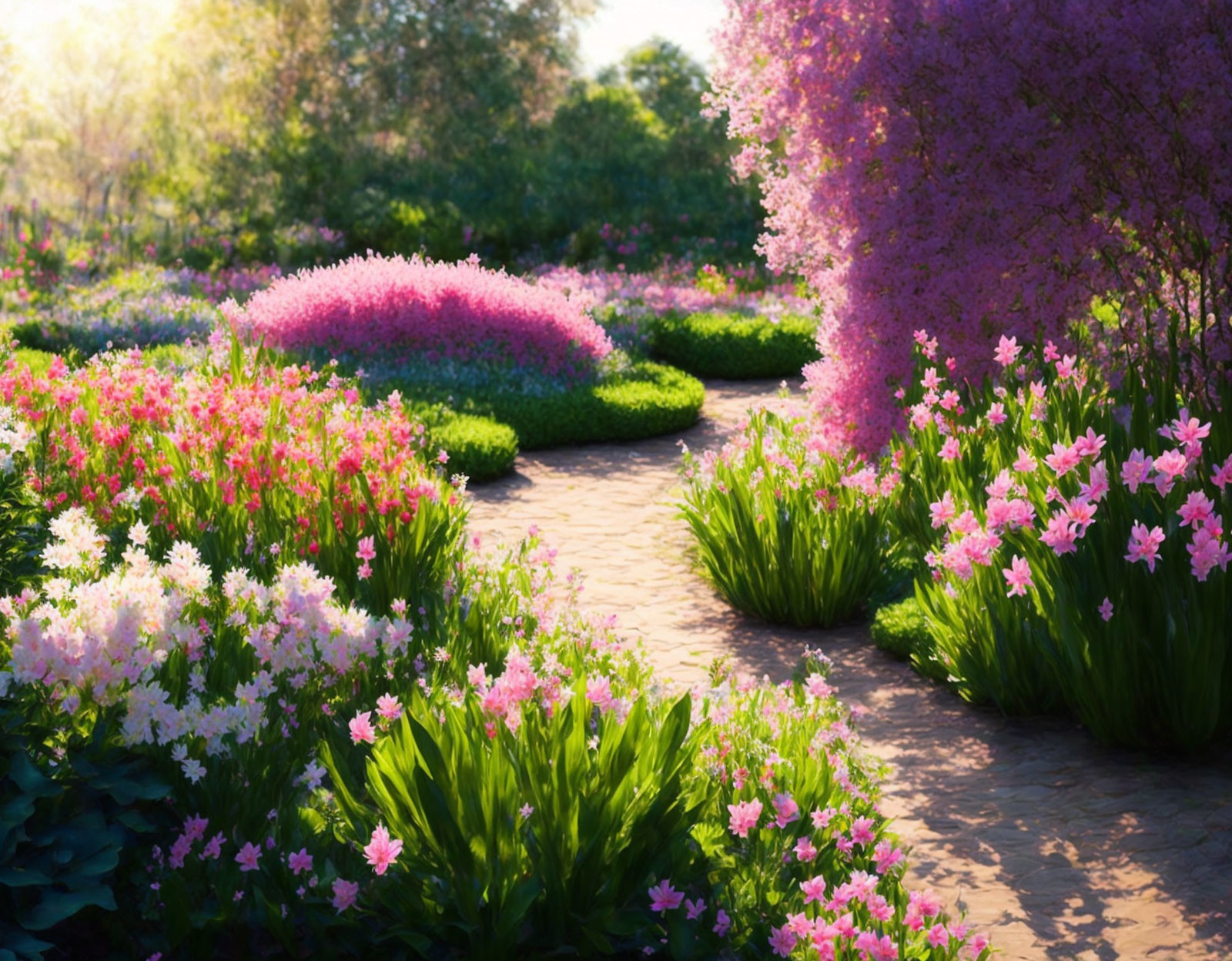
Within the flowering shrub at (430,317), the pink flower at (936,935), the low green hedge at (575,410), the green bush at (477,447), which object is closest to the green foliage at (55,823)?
the pink flower at (936,935)

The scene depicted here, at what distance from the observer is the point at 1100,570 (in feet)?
16.9

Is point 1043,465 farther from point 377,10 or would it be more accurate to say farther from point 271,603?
point 377,10

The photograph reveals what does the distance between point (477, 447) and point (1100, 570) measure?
6373 mm

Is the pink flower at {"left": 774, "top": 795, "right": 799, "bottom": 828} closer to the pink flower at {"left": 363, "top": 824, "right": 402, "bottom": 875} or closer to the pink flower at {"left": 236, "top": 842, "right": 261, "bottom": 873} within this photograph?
the pink flower at {"left": 363, "top": 824, "right": 402, "bottom": 875}

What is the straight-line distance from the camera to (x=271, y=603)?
4711mm

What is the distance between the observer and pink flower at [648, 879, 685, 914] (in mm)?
3558

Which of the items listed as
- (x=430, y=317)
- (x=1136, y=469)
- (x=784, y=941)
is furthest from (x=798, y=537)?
(x=430, y=317)

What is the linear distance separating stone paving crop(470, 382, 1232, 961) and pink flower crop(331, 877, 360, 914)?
82.1 inches

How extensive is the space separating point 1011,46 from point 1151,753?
4235 mm

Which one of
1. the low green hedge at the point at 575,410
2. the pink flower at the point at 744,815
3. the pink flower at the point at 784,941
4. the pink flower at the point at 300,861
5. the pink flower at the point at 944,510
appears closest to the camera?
the pink flower at the point at 784,941

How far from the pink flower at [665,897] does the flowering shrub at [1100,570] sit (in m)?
1.75

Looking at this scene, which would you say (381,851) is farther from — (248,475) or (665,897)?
(248,475)

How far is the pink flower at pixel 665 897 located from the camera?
11.7 ft

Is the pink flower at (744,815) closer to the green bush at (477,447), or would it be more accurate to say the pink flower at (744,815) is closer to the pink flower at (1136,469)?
the pink flower at (1136,469)
